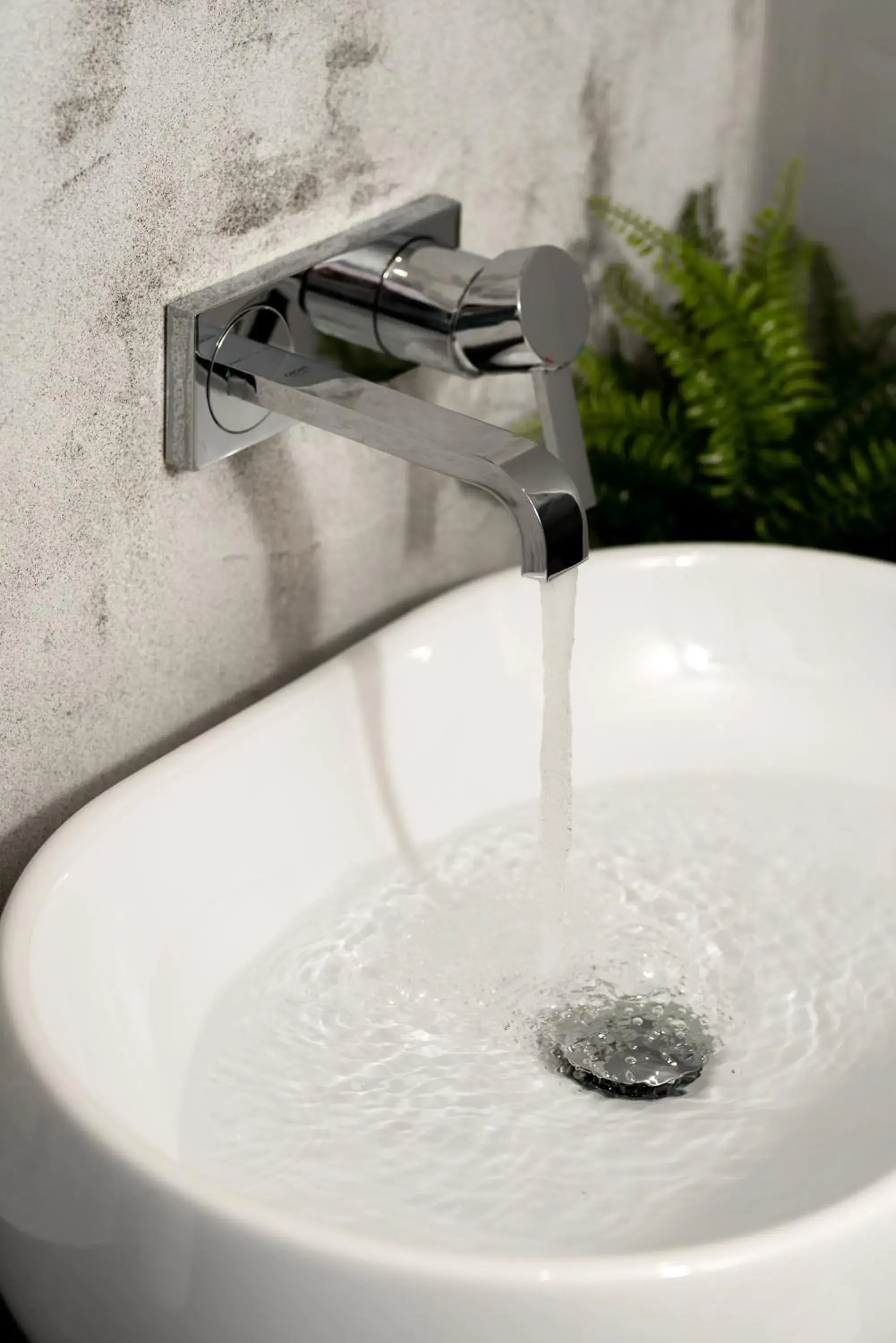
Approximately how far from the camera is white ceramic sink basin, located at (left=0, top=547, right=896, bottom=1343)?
53 cm

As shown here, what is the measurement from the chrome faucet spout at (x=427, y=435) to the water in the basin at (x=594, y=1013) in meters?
0.24

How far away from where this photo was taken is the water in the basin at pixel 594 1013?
671mm

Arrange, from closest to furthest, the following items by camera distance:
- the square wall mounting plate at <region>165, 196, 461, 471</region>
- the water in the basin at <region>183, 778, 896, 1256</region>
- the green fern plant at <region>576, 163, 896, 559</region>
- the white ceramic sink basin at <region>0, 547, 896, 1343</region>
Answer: the white ceramic sink basin at <region>0, 547, 896, 1343</region>
the water in the basin at <region>183, 778, 896, 1256</region>
the square wall mounting plate at <region>165, 196, 461, 471</region>
the green fern plant at <region>576, 163, 896, 559</region>

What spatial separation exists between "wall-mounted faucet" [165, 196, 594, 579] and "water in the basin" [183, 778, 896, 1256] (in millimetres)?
234

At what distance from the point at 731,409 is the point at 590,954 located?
48cm

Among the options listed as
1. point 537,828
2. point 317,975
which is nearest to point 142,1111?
point 317,975

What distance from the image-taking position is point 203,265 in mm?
805

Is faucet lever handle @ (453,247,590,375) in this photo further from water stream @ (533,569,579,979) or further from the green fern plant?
the green fern plant

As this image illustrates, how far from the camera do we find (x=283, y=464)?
36.2 inches

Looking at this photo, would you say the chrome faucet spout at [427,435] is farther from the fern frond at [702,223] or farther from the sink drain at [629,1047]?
the fern frond at [702,223]

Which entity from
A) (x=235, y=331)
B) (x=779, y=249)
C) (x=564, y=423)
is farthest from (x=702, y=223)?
(x=235, y=331)

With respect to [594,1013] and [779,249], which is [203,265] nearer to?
[594,1013]

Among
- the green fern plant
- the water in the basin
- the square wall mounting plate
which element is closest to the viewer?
the water in the basin

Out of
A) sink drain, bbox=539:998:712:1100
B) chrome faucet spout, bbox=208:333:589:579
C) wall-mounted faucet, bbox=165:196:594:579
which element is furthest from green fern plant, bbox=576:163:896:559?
sink drain, bbox=539:998:712:1100
